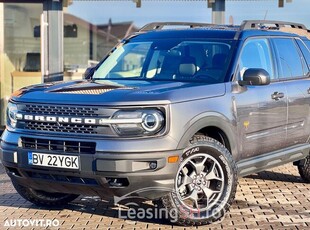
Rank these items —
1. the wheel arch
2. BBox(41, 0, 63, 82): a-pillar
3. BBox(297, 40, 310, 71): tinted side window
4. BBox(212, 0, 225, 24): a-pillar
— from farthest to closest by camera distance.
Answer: BBox(212, 0, 225, 24): a-pillar < BBox(41, 0, 63, 82): a-pillar < BBox(297, 40, 310, 71): tinted side window < the wheel arch

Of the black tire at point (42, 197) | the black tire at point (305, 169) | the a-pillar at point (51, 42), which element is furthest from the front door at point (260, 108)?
the a-pillar at point (51, 42)

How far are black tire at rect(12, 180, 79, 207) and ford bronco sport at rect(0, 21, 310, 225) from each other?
12 mm

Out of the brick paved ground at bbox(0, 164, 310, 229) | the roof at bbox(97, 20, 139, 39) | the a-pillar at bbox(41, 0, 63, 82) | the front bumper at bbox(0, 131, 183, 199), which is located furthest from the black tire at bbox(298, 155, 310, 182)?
the roof at bbox(97, 20, 139, 39)

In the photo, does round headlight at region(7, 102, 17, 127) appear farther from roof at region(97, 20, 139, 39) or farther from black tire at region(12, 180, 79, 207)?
roof at region(97, 20, 139, 39)

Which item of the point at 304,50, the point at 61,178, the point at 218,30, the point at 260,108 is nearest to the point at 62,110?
the point at 61,178

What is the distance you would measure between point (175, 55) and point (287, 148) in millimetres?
1652

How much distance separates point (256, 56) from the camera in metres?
6.60

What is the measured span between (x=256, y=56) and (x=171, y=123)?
6.06ft

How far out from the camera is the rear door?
22.5ft

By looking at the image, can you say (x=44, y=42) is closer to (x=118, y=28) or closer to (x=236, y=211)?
(x=118, y=28)

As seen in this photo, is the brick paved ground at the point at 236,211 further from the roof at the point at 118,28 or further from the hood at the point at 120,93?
the roof at the point at 118,28

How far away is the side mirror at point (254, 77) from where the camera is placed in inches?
237

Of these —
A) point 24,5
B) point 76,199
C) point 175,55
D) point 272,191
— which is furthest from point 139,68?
point 24,5

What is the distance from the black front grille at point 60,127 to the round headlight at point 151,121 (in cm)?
43
